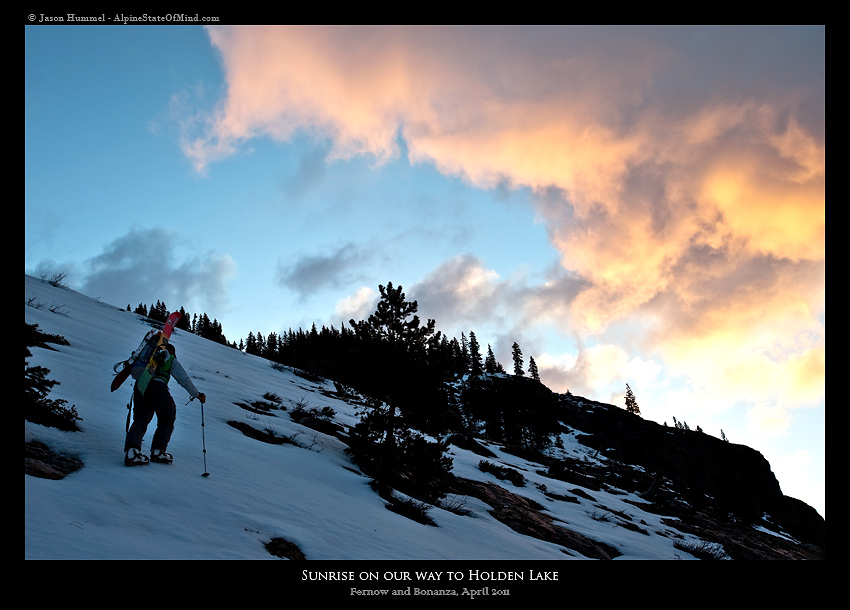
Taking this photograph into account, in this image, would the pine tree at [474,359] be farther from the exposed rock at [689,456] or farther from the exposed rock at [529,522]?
the exposed rock at [529,522]

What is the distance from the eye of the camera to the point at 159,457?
6355 millimetres

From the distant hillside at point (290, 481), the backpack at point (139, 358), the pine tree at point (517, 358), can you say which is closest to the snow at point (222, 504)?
the distant hillside at point (290, 481)

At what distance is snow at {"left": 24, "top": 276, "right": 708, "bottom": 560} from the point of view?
3.98 metres

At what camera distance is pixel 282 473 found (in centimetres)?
781

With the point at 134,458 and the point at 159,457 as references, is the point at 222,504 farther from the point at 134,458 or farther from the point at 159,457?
the point at 159,457

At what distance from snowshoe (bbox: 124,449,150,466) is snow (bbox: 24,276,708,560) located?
0.11m

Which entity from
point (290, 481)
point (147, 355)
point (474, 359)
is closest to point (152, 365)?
point (147, 355)

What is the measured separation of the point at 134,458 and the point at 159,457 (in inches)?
20.0

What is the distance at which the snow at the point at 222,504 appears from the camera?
3.98 m

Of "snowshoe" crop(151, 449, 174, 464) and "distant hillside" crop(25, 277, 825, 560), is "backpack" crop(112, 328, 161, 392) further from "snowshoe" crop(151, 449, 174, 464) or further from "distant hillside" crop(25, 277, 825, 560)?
"snowshoe" crop(151, 449, 174, 464)

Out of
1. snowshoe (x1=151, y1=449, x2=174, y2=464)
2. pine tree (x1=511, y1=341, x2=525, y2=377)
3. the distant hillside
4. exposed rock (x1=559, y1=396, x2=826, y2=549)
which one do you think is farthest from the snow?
pine tree (x1=511, y1=341, x2=525, y2=377)

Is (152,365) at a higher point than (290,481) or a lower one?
higher
